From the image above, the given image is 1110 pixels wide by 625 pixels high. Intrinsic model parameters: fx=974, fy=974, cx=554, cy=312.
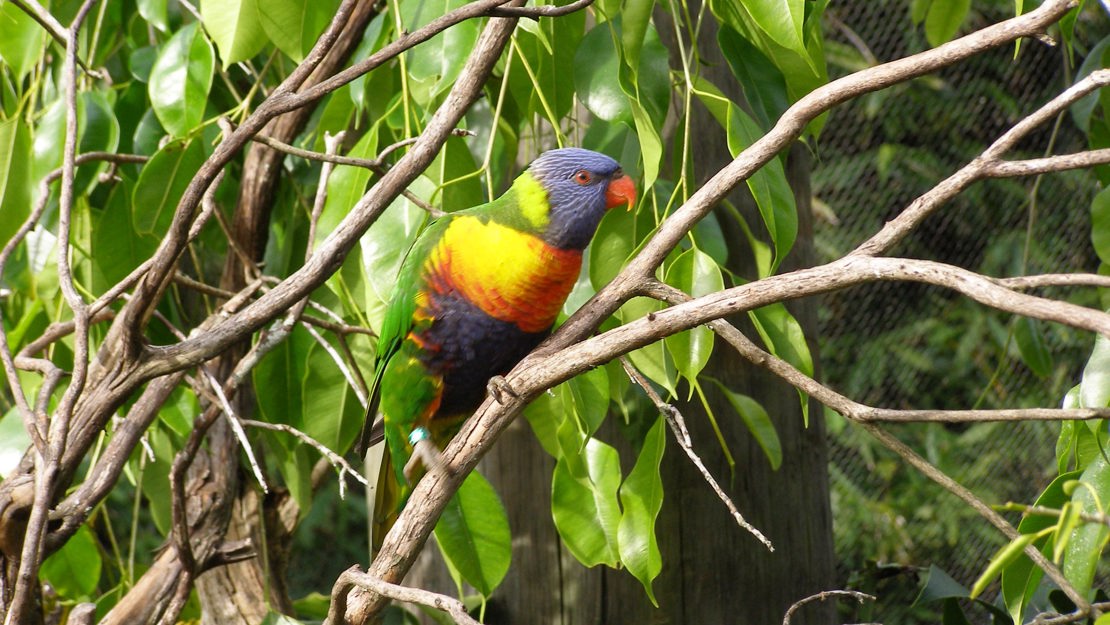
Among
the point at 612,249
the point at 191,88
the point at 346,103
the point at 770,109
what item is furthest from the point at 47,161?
the point at 770,109

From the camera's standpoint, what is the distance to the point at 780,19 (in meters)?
0.83

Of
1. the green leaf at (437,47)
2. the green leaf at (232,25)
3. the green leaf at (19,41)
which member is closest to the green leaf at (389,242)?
the green leaf at (437,47)

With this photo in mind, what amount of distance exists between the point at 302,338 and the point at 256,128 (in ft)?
1.57

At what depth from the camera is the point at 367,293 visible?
3.45ft

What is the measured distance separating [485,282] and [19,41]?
0.58 m

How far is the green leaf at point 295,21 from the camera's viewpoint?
1.01m

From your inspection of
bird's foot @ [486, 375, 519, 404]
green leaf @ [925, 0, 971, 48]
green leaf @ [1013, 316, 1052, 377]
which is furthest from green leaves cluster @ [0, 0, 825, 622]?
green leaf @ [1013, 316, 1052, 377]

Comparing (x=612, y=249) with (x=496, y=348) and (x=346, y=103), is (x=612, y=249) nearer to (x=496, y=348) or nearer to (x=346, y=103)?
(x=496, y=348)

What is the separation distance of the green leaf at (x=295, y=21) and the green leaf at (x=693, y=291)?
0.47m

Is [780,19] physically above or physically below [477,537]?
above

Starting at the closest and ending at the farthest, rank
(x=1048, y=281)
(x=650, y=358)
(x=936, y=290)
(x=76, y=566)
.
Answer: (x=1048, y=281) → (x=650, y=358) → (x=76, y=566) → (x=936, y=290)

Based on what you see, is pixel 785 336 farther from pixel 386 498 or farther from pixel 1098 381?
pixel 386 498

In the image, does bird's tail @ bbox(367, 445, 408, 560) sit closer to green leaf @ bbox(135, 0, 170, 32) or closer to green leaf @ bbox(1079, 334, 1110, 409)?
green leaf @ bbox(135, 0, 170, 32)

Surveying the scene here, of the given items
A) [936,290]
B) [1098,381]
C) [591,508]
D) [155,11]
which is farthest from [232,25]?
[936,290]
